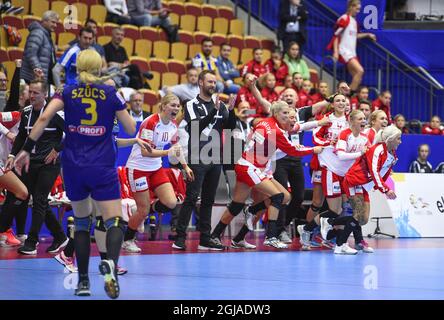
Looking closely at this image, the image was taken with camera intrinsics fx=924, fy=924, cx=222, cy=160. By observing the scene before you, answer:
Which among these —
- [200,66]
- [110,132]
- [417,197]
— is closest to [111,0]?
[200,66]

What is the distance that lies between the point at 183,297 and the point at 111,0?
11.2 metres

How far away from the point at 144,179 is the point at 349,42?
9.08m

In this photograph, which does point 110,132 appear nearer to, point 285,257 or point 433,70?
point 285,257

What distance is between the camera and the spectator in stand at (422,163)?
17.0 m

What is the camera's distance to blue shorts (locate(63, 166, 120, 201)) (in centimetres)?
742

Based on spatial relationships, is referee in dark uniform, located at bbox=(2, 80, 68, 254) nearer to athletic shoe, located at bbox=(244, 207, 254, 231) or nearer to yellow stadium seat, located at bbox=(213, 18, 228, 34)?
athletic shoe, located at bbox=(244, 207, 254, 231)

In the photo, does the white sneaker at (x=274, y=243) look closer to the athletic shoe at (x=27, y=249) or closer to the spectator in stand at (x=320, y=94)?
the athletic shoe at (x=27, y=249)

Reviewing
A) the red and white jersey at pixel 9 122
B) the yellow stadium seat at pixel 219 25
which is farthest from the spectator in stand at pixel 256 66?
the red and white jersey at pixel 9 122

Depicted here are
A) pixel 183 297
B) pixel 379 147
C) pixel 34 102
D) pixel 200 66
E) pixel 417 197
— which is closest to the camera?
pixel 183 297

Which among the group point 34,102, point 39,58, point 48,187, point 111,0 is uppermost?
point 111,0

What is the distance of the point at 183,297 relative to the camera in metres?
7.42

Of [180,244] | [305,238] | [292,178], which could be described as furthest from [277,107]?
[180,244]

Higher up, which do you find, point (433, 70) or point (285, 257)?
point (433, 70)

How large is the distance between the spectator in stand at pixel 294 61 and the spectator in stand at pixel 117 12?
319 centimetres
